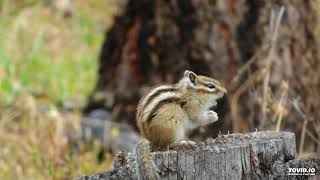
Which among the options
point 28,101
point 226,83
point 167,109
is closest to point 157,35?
point 226,83

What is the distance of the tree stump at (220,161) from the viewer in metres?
4.20

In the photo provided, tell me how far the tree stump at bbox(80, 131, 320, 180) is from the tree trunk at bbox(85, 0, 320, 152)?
351 cm

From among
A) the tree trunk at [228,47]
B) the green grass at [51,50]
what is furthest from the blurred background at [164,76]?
the green grass at [51,50]

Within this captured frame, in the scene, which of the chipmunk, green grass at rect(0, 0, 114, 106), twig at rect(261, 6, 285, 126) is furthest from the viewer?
green grass at rect(0, 0, 114, 106)

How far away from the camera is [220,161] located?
4.20 m

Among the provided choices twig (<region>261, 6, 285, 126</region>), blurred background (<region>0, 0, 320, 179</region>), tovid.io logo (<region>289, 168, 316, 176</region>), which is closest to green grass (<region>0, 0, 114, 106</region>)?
blurred background (<region>0, 0, 320, 179</region>)

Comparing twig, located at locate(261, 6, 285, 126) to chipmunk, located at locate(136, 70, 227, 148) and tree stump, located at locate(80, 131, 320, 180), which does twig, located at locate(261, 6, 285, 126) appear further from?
tree stump, located at locate(80, 131, 320, 180)

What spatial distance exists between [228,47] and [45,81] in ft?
10.1

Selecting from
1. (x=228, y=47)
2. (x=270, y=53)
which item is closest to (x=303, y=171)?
(x=270, y=53)

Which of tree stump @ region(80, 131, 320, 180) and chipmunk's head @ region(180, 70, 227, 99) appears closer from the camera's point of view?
tree stump @ region(80, 131, 320, 180)

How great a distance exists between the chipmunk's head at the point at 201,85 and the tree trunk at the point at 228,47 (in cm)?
267

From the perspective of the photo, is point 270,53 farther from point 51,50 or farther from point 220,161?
point 51,50

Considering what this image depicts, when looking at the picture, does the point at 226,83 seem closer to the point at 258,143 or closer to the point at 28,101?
the point at 28,101

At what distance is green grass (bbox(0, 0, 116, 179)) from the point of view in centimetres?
743
